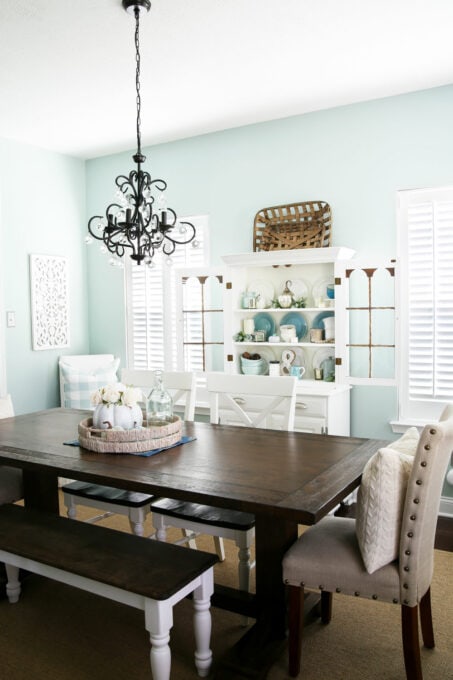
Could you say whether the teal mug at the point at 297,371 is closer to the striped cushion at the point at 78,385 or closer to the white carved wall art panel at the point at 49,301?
the striped cushion at the point at 78,385

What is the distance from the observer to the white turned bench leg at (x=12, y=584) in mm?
2600

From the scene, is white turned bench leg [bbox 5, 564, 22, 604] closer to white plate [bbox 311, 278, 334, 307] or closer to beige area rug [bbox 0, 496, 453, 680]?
beige area rug [bbox 0, 496, 453, 680]

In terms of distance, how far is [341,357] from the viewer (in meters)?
3.78

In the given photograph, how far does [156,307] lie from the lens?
16.0 ft

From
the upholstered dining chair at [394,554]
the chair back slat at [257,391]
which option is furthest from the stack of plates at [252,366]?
the upholstered dining chair at [394,554]

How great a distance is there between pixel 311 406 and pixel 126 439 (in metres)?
1.56

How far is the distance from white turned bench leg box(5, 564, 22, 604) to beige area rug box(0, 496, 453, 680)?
0.12 feet

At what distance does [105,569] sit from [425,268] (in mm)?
2700

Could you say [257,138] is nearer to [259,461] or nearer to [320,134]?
[320,134]

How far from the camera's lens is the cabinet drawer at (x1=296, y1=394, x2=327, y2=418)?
11.9 ft

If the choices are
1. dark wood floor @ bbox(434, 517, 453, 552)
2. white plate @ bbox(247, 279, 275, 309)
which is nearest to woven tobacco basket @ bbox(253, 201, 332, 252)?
white plate @ bbox(247, 279, 275, 309)

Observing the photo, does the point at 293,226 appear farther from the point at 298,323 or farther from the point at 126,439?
the point at 126,439

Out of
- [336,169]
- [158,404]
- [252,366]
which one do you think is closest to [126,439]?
[158,404]

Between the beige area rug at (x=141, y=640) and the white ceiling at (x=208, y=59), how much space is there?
269 centimetres
